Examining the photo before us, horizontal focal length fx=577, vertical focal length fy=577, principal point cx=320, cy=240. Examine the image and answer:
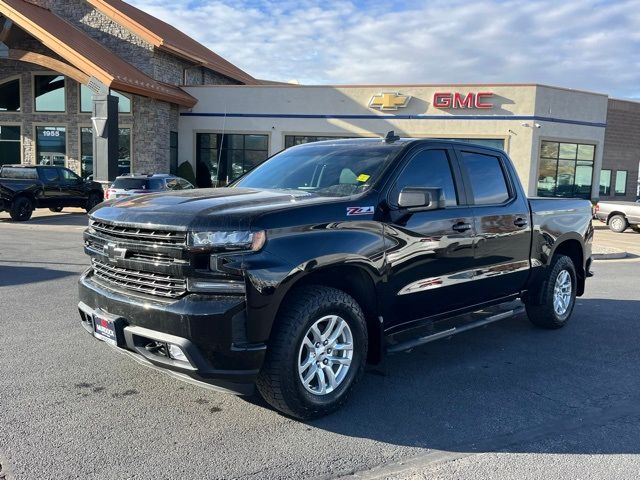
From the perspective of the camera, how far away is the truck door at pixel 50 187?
18453 millimetres

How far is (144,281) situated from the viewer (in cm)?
375

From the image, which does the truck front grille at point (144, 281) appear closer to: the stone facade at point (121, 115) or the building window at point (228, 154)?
the stone facade at point (121, 115)

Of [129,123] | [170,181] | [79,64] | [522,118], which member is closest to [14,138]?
[129,123]

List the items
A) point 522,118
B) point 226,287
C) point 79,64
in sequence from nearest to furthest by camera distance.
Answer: point 226,287
point 79,64
point 522,118

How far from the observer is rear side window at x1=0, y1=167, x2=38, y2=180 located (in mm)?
17969

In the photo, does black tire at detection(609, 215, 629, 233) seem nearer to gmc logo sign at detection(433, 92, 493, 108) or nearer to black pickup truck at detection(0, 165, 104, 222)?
gmc logo sign at detection(433, 92, 493, 108)

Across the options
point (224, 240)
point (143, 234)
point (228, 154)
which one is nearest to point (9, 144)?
point (228, 154)

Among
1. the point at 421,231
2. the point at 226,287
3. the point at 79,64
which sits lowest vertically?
the point at 226,287

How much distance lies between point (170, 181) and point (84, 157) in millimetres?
11995

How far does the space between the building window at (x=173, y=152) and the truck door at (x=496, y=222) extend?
2429cm

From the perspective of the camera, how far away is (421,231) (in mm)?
4535

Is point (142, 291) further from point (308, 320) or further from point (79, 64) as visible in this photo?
point (79, 64)

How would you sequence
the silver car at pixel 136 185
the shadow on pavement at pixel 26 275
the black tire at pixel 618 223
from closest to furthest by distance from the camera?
the shadow on pavement at pixel 26 275 → the silver car at pixel 136 185 → the black tire at pixel 618 223

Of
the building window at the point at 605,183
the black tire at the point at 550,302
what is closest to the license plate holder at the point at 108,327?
the black tire at the point at 550,302
